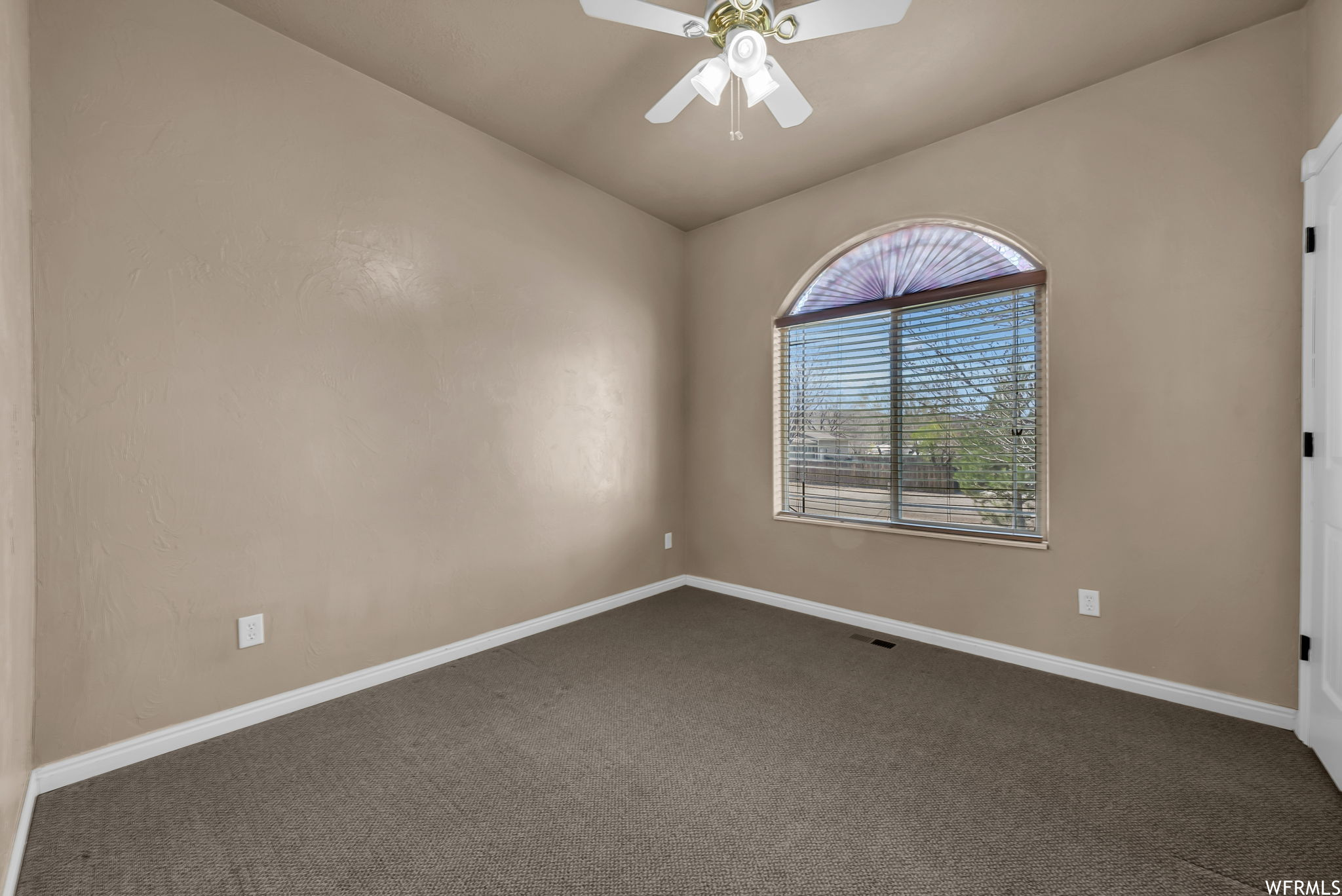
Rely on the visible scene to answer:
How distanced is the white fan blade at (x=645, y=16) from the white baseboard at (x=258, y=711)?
2.76 m

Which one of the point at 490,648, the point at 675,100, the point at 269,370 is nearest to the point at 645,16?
the point at 675,100

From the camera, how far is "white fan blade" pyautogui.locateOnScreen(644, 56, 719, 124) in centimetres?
208

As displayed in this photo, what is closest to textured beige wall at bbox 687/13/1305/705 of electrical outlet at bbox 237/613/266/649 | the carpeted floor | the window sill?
the window sill

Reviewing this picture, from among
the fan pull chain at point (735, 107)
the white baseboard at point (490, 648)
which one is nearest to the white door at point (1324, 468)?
the white baseboard at point (490, 648)

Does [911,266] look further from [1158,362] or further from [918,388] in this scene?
[1158,362]

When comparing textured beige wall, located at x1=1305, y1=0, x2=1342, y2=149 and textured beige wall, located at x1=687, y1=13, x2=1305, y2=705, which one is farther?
textured beige wall, located at x1=687, y1=13, x2=1305, y2=705

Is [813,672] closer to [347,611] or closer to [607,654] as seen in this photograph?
[607,654]

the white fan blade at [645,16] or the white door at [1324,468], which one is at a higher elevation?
the white fan blade at [645,16]

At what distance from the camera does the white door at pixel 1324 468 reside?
5.89 feet

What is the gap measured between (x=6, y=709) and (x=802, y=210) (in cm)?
395

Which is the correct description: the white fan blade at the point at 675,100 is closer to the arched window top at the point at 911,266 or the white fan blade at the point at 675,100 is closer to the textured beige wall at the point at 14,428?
the arched window top at the point at 911,266

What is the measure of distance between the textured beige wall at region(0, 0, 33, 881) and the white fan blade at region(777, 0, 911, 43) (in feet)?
7.12

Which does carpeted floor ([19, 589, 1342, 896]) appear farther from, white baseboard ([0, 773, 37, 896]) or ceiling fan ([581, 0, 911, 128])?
ceiling fan ([581, 0, 911, 128])

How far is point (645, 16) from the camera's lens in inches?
71.4
